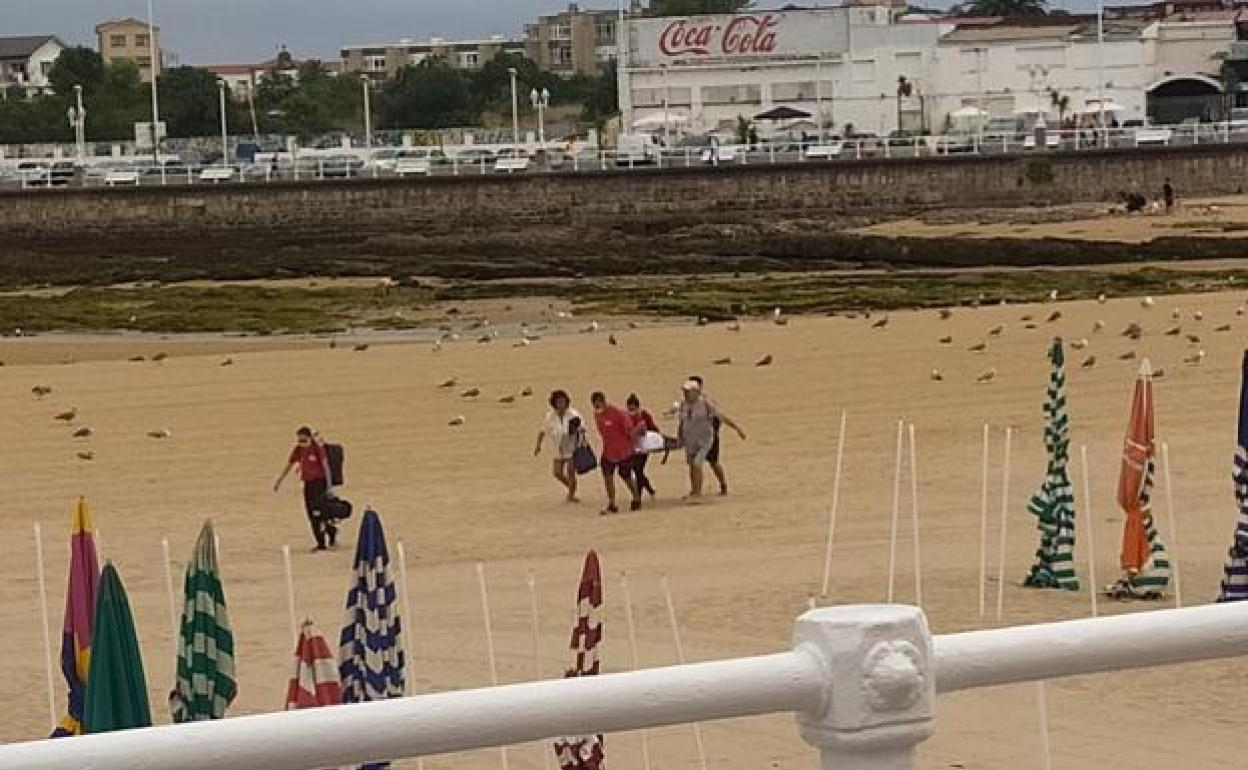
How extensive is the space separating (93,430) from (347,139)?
79749 millimetres

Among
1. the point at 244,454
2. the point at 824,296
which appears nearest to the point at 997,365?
the point at 244,454

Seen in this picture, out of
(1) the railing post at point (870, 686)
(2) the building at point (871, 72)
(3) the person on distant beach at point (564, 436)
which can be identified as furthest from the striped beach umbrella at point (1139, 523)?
(2) the building at point (871, 72)

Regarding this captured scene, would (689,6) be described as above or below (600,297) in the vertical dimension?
above

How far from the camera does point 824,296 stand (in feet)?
129

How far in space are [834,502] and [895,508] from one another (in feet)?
5.37

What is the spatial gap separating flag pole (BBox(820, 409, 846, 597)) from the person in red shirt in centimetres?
152

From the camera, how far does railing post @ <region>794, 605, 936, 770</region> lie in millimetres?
3018

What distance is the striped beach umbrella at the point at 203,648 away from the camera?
23.1 feet

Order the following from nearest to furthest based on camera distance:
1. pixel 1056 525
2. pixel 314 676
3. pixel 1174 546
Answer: pixel 314 676 → pixel 1056 525 → pixel 1174 546

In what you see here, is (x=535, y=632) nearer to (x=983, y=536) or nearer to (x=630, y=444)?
(x=983, y=536)

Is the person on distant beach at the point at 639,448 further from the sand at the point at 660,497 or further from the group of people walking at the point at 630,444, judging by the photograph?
the sand at the point at 660,497

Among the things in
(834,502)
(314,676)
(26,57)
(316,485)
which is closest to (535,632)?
(316,485)

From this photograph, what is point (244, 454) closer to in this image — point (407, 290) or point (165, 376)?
point (165, 376)

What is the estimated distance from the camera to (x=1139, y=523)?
13.4 m
